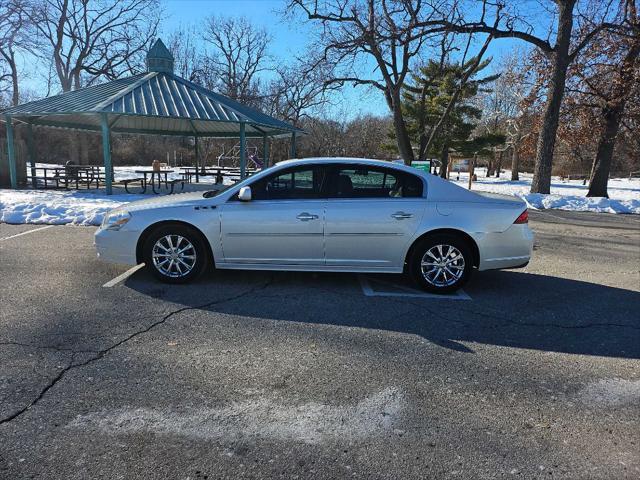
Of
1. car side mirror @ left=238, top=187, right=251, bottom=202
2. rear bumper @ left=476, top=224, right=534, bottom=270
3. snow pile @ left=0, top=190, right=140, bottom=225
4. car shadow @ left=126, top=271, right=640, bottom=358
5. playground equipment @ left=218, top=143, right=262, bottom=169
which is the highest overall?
playground equipment @ left=218, top=143, right=262, bottom=169

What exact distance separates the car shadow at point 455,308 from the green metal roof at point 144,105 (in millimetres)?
9416

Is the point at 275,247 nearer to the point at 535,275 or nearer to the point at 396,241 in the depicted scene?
the point at 396,241

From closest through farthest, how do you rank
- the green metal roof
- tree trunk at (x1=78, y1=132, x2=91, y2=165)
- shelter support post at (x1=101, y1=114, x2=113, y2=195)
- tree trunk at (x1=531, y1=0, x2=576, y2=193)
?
1. shelter support post at (x1=101, y1=114, x2=113, y2=195)
2. the green metal roof
3. tree trunk at (x1=531, y1=0, x2=576, y2=193)
4. tree trunk at (x1=78, y1=132, x2=91, y2=165)

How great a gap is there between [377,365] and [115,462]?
188cm

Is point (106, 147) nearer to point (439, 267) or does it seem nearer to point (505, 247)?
point (439, 267)

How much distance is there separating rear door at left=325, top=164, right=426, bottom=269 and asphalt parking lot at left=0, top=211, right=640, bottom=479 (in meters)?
0.43

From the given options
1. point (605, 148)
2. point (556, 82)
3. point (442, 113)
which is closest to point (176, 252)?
point (556, 82)

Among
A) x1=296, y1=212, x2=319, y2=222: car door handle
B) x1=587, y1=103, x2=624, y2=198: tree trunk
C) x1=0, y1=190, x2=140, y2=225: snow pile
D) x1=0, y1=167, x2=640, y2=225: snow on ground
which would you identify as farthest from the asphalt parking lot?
x1=587, y1=103, x2=624, y2=198: tree trunk

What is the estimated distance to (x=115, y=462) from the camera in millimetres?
2289

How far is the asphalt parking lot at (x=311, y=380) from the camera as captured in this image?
2371 millimetres

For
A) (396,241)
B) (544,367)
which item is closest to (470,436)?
(544,367)

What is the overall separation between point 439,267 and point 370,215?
1.03 meters

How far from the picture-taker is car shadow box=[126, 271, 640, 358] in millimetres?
4047

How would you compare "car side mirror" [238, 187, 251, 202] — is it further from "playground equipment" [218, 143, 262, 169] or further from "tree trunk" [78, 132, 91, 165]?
"tree trunk" [78, 132, 91, 165]
